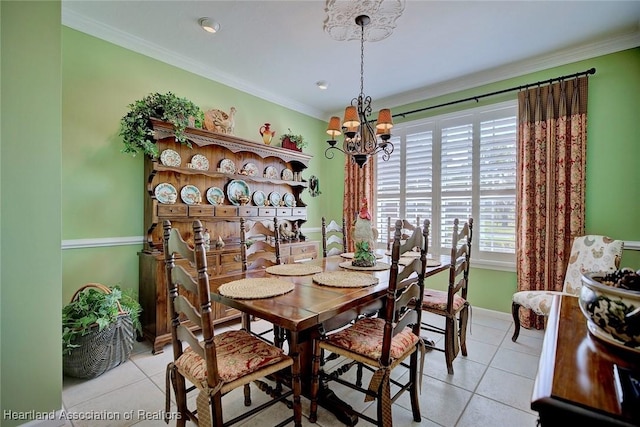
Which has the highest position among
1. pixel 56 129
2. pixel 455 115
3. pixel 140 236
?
pixel 455 115

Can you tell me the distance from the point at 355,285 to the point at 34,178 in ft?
6.24

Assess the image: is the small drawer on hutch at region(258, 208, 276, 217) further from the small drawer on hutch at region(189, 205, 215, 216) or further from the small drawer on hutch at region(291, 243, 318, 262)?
the small drawer on hutch at region(189, 205, 215, 216)

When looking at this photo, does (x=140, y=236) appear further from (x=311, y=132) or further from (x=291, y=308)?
(x=311, y=132)

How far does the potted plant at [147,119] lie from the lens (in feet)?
8.32

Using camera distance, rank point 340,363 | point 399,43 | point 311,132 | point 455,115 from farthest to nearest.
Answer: point 311,132 → point 455,115 → point 399,43 → point 340,363

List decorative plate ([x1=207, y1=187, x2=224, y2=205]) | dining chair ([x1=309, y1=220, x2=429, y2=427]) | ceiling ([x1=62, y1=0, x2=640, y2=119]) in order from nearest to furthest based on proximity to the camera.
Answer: dining chair ([x1=309, y1=220, x2=429, y2=427]) → ceiling ([x1=62, y1=0, x2=640, y2=119]) → decorative plate ([x1=207, y1=187, x2=224, y2=205])

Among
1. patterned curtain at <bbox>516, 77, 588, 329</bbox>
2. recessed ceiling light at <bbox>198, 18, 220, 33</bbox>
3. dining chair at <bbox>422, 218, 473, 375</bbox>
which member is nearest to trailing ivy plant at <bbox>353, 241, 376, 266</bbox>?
dining chair at <bbox>422, 218, 473, 375</bbox>

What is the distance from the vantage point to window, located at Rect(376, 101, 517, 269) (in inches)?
133

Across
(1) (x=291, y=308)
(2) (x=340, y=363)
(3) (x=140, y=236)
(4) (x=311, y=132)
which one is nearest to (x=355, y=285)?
(1) (x=291, y=308)

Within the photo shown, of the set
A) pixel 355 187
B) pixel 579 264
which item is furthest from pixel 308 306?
pixel 355 187

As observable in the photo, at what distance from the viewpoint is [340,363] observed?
7.98ft

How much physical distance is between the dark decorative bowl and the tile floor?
4.29 ft

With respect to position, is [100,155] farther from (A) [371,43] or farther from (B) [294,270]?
(A) [371,43]

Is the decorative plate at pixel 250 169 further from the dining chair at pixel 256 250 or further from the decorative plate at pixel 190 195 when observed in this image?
the dining chair at pixel 256 250
